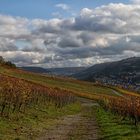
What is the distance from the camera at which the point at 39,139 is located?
103 ft

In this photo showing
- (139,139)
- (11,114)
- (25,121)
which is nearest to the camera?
(139,139)

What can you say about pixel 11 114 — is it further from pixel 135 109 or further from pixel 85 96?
pixel 85 96

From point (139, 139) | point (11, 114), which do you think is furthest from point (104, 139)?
point (11, 114)

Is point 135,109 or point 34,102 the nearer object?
point 135,109

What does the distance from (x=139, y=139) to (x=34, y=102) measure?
41038mm

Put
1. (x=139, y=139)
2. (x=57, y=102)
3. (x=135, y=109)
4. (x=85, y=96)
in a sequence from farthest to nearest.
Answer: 1. (x=85, y=96)
2. (x=57, y=102)
3. (x=135, y=109)
4. (x=139, y=139)

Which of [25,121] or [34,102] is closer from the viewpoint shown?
[25,121]

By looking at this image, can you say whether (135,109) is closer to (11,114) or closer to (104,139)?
(11,114)

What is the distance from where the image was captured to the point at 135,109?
50.0 m

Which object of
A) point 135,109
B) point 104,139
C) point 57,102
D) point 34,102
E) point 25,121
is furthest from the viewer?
point 57,102

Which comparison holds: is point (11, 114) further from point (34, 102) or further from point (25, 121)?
point (34, 102)

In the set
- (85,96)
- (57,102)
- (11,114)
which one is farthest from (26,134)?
(85,96)

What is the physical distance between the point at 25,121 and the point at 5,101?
457cm

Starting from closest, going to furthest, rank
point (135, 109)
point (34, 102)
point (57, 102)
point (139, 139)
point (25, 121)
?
point (139, 139) < point (25, 121) < point (135, 109) < point (34, 102) < point (57, 102)
